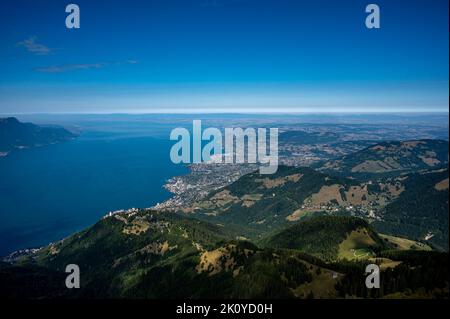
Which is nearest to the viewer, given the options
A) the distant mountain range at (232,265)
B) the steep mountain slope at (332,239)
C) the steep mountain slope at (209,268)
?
the distant mountain range at (232,265)

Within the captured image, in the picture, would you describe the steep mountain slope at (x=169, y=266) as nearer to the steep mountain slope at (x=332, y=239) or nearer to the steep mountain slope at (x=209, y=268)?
the steep mountain slope at (x=209, y=268)

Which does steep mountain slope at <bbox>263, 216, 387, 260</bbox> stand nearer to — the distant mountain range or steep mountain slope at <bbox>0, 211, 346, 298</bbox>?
the distant mountain range

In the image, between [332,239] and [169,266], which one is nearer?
[169,266]

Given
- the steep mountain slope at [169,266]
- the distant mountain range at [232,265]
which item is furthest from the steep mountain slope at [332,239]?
the steep mountain slope at [169,266]

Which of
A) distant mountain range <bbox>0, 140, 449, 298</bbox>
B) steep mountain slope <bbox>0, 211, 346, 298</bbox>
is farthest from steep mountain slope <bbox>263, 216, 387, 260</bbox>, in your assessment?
steep mountain slope <bbox>0, 211, 346, 298</bbox>

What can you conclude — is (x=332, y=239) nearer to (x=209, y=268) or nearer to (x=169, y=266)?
(x=209, y=268)

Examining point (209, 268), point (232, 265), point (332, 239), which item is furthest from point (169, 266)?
point (332, 239)

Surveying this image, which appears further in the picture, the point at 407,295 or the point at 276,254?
the point at 276,254
